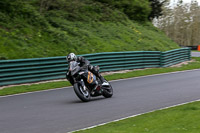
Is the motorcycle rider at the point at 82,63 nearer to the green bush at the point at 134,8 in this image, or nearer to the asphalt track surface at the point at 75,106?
the asphalt track surface at the point at 75,106

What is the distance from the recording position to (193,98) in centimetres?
1015

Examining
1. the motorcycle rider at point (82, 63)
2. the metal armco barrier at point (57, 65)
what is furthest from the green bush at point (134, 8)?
the motorcycle rider at point (82, 63)

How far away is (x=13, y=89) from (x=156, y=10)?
2416 cm

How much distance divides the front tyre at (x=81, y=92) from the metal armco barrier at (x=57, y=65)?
5.31 m

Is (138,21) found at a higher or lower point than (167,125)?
higher

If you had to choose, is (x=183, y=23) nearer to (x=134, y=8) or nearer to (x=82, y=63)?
(x=134, y=8)

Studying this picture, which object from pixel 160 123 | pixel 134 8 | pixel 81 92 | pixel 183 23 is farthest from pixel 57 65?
pixel 183 23

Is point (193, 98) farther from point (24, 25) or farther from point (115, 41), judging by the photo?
point (115, 41)

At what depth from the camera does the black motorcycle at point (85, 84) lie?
9.43 meters


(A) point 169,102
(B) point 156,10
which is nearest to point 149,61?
(A) point 169,102

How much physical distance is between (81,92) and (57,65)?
21.6 feet

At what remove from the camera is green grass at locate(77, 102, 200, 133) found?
19.6 feet

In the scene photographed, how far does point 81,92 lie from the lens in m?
9.52

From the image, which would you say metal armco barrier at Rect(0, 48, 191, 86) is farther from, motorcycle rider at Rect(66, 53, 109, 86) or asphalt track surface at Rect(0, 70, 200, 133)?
motorcycle rider at Rect(66, 53, 109, 86)
